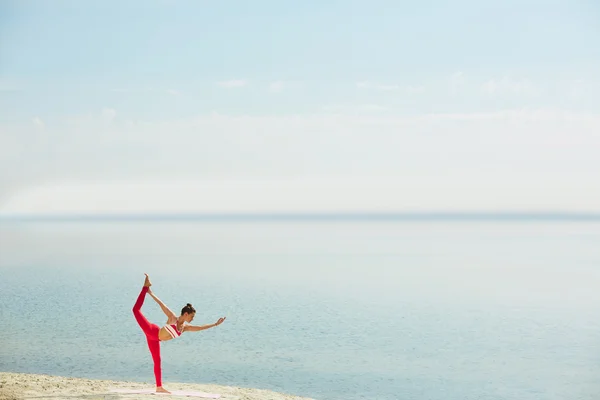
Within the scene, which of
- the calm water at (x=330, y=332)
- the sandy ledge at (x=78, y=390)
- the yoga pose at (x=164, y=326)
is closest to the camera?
the yoga pose at (x=164, y=326)

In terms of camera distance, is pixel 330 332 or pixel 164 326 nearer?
pixel 164 326

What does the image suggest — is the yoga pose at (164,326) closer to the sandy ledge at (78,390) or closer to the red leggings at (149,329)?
→ the red leggings at (149,329)

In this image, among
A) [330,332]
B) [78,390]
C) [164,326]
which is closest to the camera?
[164,326]

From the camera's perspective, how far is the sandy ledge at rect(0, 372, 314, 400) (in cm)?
1007

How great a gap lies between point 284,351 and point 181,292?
44.3 ft

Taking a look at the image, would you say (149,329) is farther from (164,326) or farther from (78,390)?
(78,390)

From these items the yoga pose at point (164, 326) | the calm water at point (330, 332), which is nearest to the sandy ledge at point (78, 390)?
the yoga pose at point (164, 326)

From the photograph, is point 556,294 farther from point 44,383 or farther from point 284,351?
point 44,383

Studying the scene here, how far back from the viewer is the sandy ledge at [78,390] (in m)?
10.1

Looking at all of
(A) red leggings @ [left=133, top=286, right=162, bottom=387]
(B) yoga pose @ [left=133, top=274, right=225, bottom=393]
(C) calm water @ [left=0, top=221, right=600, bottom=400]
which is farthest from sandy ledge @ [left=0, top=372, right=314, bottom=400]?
(C) calm water @ [left=0, top=221, right=600, bottom=400]

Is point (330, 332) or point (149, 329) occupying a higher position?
point (149, 329)

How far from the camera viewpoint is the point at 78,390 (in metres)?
10.6

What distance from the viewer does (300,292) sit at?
2911cm

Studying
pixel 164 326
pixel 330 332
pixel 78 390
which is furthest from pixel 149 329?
pixel 330 332
